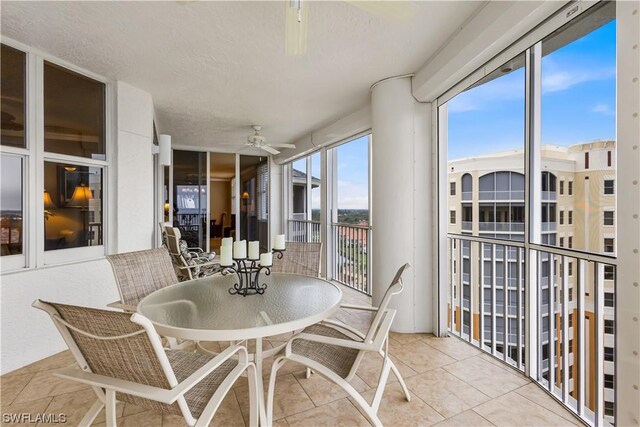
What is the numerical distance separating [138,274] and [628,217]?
111 inches

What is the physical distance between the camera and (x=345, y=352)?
1.73m

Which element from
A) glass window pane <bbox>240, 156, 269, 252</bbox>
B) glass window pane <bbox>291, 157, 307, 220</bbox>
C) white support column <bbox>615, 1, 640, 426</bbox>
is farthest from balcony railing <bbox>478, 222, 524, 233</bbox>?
glass window pane <bbox>240, 156, 269, 252</bbox>

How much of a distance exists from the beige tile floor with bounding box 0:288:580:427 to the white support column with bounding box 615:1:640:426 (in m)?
0.51

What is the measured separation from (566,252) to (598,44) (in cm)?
120

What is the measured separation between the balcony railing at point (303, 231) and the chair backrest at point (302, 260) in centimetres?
282

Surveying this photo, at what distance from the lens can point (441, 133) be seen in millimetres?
2959

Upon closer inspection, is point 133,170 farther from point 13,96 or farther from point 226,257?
point 226,257

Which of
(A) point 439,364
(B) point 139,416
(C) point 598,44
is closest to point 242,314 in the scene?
(B) point 139,416

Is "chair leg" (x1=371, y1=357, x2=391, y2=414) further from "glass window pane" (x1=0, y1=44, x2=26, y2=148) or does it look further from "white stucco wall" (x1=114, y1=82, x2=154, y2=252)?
"glass window pane" (x1=0, y1=44, x2=26, y2=148)

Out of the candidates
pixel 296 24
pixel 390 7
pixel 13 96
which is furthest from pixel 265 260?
pixel 13 96

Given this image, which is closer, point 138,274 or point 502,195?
point 138,274

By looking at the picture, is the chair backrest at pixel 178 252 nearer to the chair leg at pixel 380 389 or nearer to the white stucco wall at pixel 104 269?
the white stucco wall at pixel 104 269

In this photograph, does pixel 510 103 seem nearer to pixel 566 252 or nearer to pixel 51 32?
pixel 566 252

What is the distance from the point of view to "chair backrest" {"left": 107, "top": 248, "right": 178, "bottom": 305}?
2.05 meters
